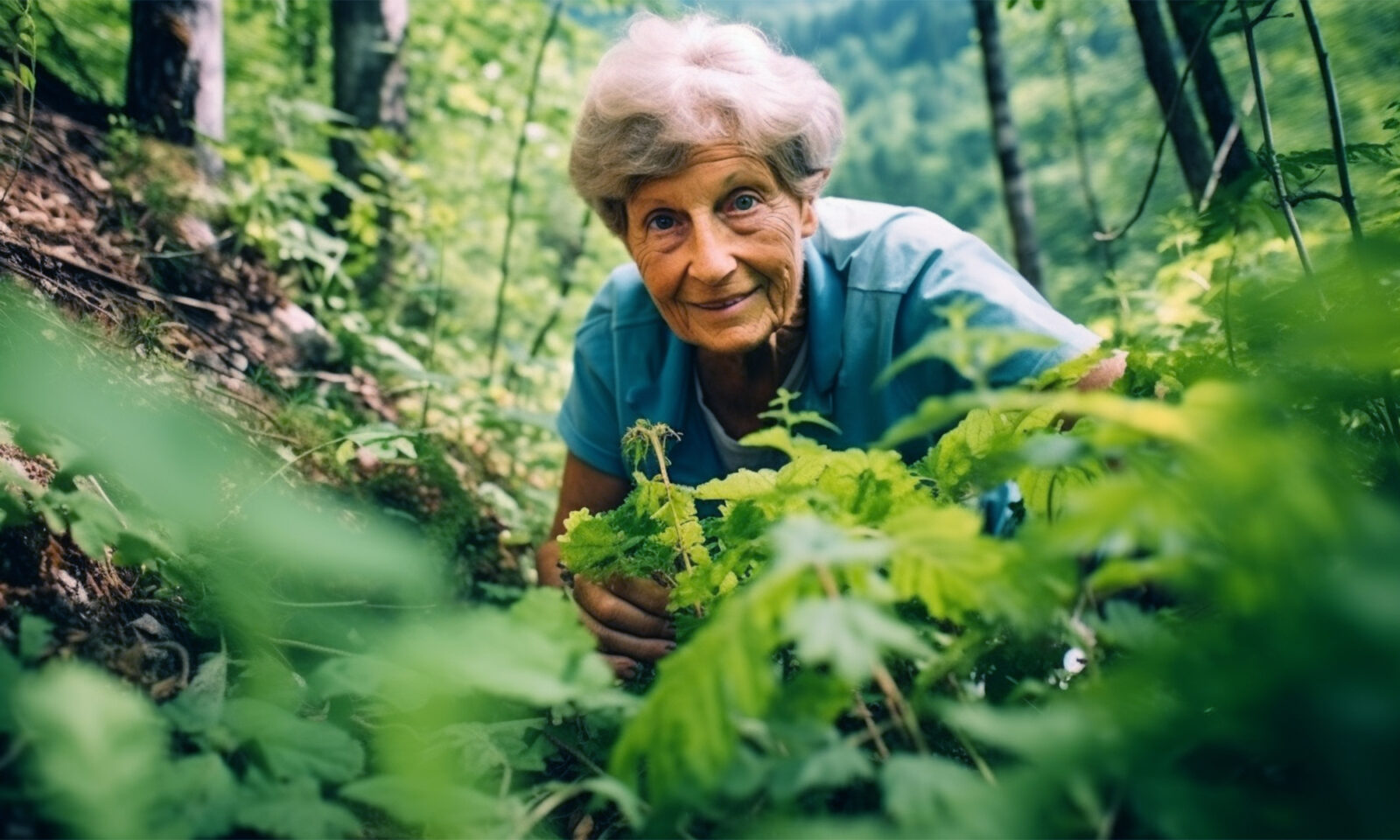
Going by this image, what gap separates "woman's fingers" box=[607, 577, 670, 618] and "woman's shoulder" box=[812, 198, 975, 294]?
106 centimetres

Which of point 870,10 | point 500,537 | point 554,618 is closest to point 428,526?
point 500,537

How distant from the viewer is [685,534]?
4.11 ft

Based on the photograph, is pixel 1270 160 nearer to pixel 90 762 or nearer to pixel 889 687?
pixel 889 687

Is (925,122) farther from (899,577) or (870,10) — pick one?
(899,577)

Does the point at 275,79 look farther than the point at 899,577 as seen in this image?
Yes

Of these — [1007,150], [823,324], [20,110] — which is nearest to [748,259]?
[823,324]

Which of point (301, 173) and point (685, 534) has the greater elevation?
point (301, 173)

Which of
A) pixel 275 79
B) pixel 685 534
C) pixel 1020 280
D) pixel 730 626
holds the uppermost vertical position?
pixel 275 79

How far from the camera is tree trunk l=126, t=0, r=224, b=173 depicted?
3037 millimetres

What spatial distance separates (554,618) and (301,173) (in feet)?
10.5

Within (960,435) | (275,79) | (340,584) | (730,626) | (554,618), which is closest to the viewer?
(730,626)

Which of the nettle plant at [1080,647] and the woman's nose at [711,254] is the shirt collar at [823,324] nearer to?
the woman's nose at [711,254]

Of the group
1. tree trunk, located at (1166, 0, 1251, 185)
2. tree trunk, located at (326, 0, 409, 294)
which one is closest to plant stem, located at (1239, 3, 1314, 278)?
tree trunk, located at (1166, 0, 1251, 185)

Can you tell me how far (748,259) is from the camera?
6.89 ft
